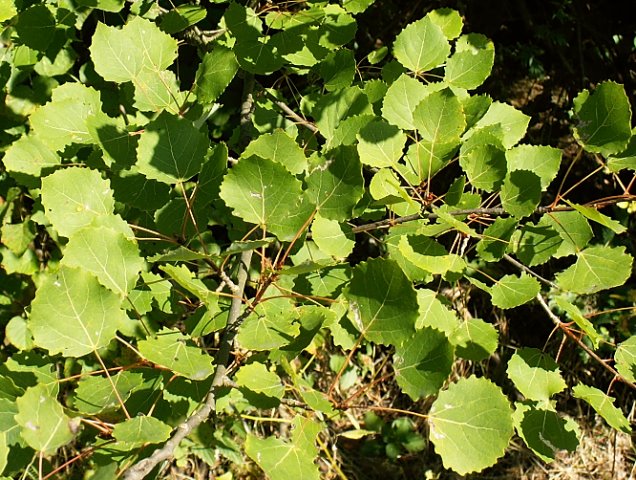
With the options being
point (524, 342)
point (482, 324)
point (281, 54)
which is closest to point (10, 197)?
point (281, 54)

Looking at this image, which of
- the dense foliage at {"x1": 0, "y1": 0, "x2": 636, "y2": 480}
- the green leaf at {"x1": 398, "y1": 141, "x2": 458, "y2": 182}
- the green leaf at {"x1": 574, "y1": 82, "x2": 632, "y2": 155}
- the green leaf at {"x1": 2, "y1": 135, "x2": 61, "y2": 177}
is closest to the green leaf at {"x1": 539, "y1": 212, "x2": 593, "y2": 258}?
the dense foliage at {"x1": 0, "y1": 0, "x2": 636, "y2": 480}

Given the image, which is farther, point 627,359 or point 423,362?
point 627,359

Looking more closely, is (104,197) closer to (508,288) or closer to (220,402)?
(220,402)

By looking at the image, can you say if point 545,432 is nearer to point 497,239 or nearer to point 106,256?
point 497,239

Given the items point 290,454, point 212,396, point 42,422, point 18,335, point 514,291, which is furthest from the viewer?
point 18,335

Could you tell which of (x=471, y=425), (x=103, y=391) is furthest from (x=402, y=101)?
(x=103, y=391)

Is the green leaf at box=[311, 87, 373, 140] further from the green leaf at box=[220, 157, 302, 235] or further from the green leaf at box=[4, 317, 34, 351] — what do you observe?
the green leaf at box=[4, 317, 34, 351]
